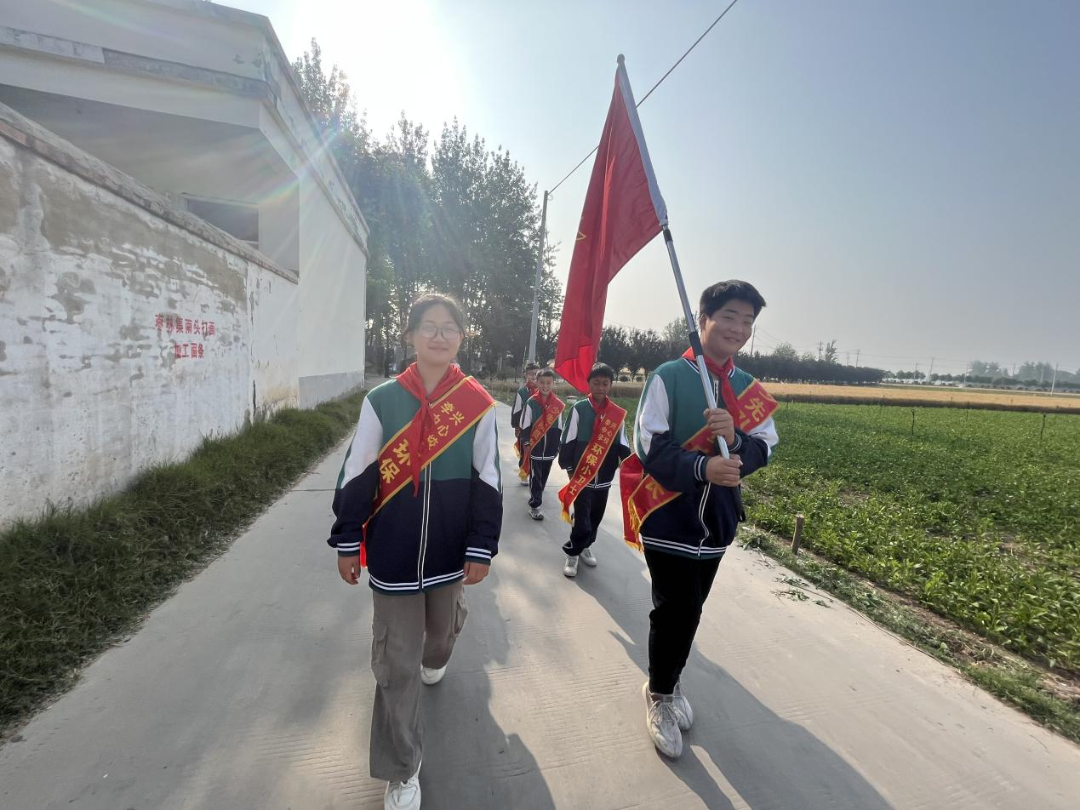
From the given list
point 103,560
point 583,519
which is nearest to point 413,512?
point 583,519

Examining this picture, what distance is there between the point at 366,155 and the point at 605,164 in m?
26.0

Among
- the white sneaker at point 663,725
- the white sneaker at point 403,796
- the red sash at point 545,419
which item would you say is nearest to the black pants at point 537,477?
the red sash at point 545,419

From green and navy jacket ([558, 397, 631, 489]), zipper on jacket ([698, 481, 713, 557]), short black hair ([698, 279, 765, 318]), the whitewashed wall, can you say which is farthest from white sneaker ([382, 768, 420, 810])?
the whitewashed wall

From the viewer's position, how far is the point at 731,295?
2.05 metres

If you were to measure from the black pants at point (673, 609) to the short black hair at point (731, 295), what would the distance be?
1.12m

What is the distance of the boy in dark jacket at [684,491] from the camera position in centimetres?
205

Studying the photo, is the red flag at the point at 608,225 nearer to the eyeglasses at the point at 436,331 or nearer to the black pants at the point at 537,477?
the eyeglasses at the point at 436,331

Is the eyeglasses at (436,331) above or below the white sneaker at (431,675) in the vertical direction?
above

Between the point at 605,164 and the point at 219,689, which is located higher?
the point at 605,164

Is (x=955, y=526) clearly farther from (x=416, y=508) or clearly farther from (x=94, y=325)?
(x=94, y=325)

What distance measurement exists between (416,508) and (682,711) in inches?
62.3

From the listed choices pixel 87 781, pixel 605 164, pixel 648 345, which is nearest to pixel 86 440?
pixel 87 781

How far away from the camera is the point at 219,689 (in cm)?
227

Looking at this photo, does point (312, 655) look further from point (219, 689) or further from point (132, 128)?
point (132, 128)
